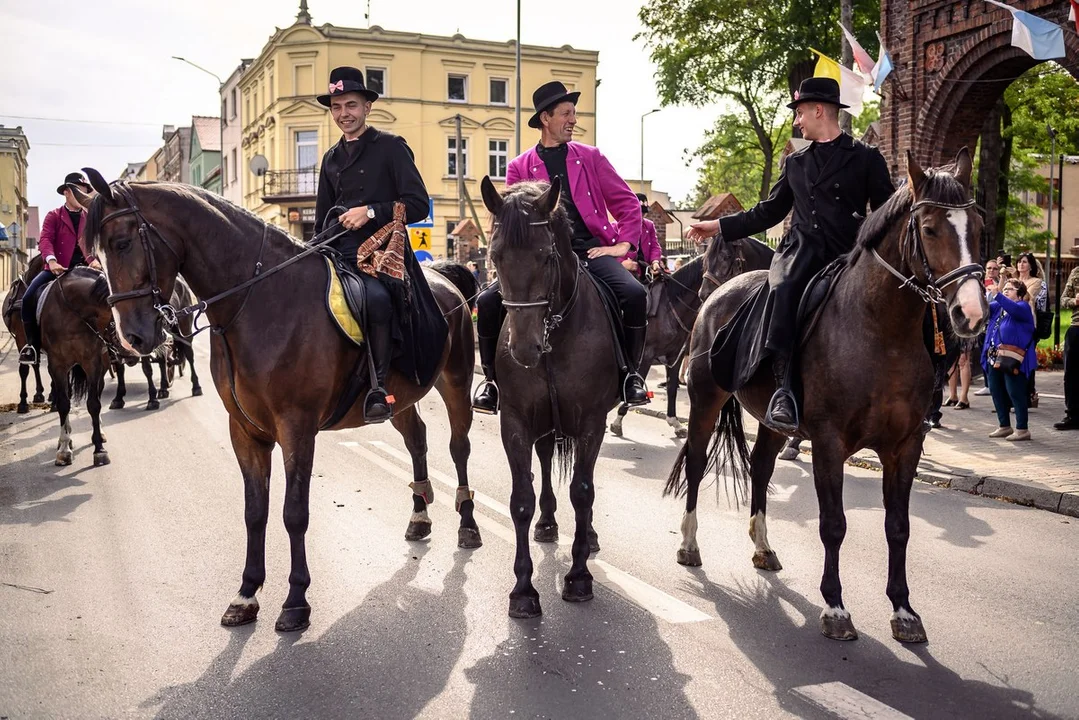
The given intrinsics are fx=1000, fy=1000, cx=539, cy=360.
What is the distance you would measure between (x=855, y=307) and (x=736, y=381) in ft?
3.47

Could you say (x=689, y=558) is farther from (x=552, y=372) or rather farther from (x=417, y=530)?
(x=417, y=530)

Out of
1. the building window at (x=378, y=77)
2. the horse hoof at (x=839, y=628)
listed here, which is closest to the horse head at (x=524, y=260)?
the horse hoof at (x=839, y=628)

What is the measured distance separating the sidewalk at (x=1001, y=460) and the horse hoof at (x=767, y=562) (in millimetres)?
3308

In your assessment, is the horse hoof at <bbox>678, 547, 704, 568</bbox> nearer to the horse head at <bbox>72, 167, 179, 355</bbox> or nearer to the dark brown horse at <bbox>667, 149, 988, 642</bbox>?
the dark brown horse at <bbox>667, 149, 988, 642</bbox>

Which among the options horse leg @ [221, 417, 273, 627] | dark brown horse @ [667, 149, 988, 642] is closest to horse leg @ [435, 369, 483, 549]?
horse leg @ [221, 417, 273, 627]

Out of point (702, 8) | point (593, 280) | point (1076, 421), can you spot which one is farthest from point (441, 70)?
point (593, 280)

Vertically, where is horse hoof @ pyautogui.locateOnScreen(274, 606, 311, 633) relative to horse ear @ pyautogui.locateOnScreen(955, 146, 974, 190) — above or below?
below

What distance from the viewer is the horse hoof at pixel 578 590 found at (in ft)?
18.8

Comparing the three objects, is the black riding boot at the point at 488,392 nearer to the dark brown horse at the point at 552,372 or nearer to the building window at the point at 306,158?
the dark brown horse at the point at 552,372

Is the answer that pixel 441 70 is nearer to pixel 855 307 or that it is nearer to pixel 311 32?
pixel 311 32

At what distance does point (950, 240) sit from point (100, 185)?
13.8 ft

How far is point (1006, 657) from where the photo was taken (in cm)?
485

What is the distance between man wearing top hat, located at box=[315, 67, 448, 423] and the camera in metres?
6.31

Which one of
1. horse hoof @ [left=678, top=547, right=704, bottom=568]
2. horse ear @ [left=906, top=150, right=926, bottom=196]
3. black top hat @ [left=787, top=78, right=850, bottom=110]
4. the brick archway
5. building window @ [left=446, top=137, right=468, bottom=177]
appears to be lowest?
horse hoof @ [left=678, top=547, right=704, bottom=568]
